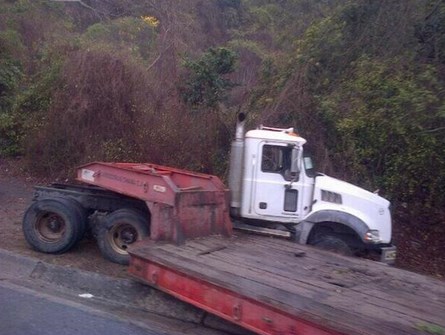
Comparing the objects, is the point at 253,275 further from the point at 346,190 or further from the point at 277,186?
the point at 346,190

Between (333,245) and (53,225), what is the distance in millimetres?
4316

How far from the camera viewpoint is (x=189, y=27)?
28.1 metres

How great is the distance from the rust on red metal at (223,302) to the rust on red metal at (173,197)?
867 mm

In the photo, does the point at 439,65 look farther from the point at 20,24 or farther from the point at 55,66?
the point at 20,24

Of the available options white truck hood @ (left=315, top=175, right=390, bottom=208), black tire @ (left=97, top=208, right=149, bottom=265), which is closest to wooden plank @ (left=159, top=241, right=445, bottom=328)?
black tire @ (left=97, top=208, right=149, bottom=265)

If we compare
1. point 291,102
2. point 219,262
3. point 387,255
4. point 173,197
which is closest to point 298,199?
point 387,255

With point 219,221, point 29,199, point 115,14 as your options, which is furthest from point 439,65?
point 115,14

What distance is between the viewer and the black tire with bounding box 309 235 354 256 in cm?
1122

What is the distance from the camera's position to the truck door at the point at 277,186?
11352 mm

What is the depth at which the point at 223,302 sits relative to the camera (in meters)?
8.27

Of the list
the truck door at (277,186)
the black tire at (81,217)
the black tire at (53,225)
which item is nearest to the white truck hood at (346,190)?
the truck door at (277,186)

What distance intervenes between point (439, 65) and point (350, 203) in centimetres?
432

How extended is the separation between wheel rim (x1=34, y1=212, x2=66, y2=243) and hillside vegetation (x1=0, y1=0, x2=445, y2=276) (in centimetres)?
600

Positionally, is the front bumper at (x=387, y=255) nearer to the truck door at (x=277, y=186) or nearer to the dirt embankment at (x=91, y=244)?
the truck door at (x=277, y=186)
